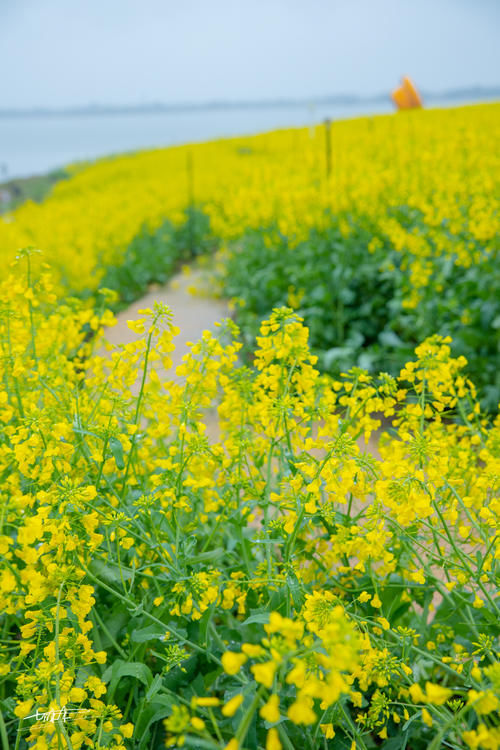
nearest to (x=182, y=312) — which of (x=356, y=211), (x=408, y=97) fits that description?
(x=356, y=211)

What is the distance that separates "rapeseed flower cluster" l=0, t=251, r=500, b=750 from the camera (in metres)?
1.32

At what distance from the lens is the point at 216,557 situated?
5.10 ft

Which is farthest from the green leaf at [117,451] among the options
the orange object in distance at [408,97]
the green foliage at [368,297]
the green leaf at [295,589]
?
the orange object in distance at [408,97]

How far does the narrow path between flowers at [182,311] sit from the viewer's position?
17.2ft

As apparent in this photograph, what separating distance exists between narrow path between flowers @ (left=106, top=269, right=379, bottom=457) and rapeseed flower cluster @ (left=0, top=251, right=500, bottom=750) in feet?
8.86

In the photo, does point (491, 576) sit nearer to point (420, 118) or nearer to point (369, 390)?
point (369, 390)

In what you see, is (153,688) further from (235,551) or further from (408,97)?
(408,97)

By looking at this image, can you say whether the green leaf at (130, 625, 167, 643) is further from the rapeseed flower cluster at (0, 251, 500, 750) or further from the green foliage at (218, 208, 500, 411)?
the green foliage at (218, 208, 500, 411)

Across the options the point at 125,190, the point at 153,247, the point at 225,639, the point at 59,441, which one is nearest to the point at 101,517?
the point at 59,441

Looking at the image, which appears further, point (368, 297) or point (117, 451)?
point (368, 297)

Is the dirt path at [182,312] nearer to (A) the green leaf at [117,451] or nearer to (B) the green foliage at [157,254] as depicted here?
(B) the green foliage at [157,254]

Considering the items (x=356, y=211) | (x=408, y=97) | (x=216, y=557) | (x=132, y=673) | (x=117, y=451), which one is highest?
(x=408, y=97)

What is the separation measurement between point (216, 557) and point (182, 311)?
4.98m

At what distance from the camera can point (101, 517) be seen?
5.08 feet
